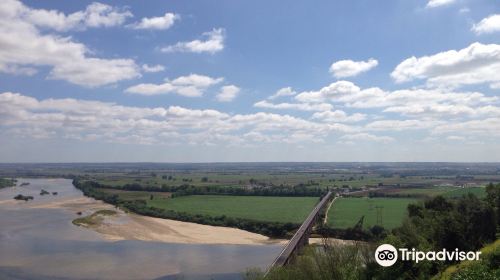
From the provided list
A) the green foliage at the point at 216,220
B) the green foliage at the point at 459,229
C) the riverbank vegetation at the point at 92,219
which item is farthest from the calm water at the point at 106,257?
the green foliage at the point at 459,229

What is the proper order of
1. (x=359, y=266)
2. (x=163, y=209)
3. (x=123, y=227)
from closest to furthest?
1. (x=359, y=266)
2. (x=123, y=227)
3. (x=163, y=209)

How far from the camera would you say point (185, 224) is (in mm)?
75000

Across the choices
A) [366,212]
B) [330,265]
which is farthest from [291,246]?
[366,212]

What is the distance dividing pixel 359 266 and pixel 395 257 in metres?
2.84

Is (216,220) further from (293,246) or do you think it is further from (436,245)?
(436,245)

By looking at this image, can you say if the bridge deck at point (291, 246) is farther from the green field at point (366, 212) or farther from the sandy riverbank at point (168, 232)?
the green field at point (366, 212)

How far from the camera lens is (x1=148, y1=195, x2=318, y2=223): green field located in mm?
78375

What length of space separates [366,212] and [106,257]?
151 feet

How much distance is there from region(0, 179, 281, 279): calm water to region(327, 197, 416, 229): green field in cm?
1601

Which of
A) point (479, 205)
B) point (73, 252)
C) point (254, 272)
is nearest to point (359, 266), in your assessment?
point (254, 272)

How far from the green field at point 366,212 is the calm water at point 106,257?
1601 centimetres

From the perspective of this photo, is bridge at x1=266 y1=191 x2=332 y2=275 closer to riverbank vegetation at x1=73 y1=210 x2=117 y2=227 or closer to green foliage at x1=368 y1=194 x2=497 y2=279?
green foliage at x1=368 y1=194 x2=497 y2=279

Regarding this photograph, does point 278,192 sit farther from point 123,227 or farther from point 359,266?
point 359,266

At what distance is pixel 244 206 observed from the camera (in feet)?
306
